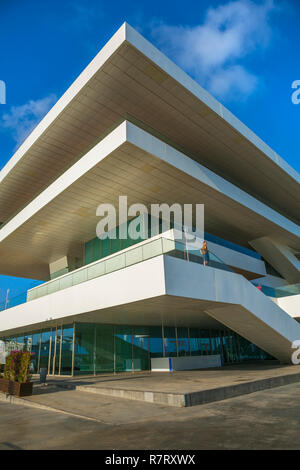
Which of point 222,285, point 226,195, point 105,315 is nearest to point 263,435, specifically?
point 222,285

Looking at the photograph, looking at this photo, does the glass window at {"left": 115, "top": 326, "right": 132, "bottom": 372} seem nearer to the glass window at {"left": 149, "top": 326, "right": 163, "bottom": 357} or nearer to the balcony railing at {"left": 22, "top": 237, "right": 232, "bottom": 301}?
the glass window at {"left": 149, "top": 326, "right": 163, "bottom": 357}

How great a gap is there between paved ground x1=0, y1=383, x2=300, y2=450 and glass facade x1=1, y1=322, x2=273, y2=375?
34.3ft

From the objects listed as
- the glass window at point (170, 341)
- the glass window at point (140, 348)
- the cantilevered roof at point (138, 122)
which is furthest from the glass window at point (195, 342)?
the cantilevered roof at point (138, 122)

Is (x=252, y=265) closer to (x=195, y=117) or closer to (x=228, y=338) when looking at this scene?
(x=228, y=338)

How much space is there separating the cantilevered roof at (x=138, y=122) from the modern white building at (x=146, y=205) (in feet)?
0.23

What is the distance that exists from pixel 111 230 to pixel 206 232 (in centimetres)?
674

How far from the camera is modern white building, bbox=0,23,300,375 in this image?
45.0ft

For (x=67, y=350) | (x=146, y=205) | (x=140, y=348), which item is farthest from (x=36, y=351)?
(x=146, y=205)

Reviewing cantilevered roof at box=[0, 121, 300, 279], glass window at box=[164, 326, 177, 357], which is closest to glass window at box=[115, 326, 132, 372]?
glass window at box=[164, 326, 177, 357]

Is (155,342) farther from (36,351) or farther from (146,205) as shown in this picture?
(36,351)

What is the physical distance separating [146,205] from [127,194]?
6.62ft

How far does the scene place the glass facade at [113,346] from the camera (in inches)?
763

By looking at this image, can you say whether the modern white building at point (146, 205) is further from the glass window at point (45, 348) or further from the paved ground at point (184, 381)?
the paved ground at point (184, 381)
